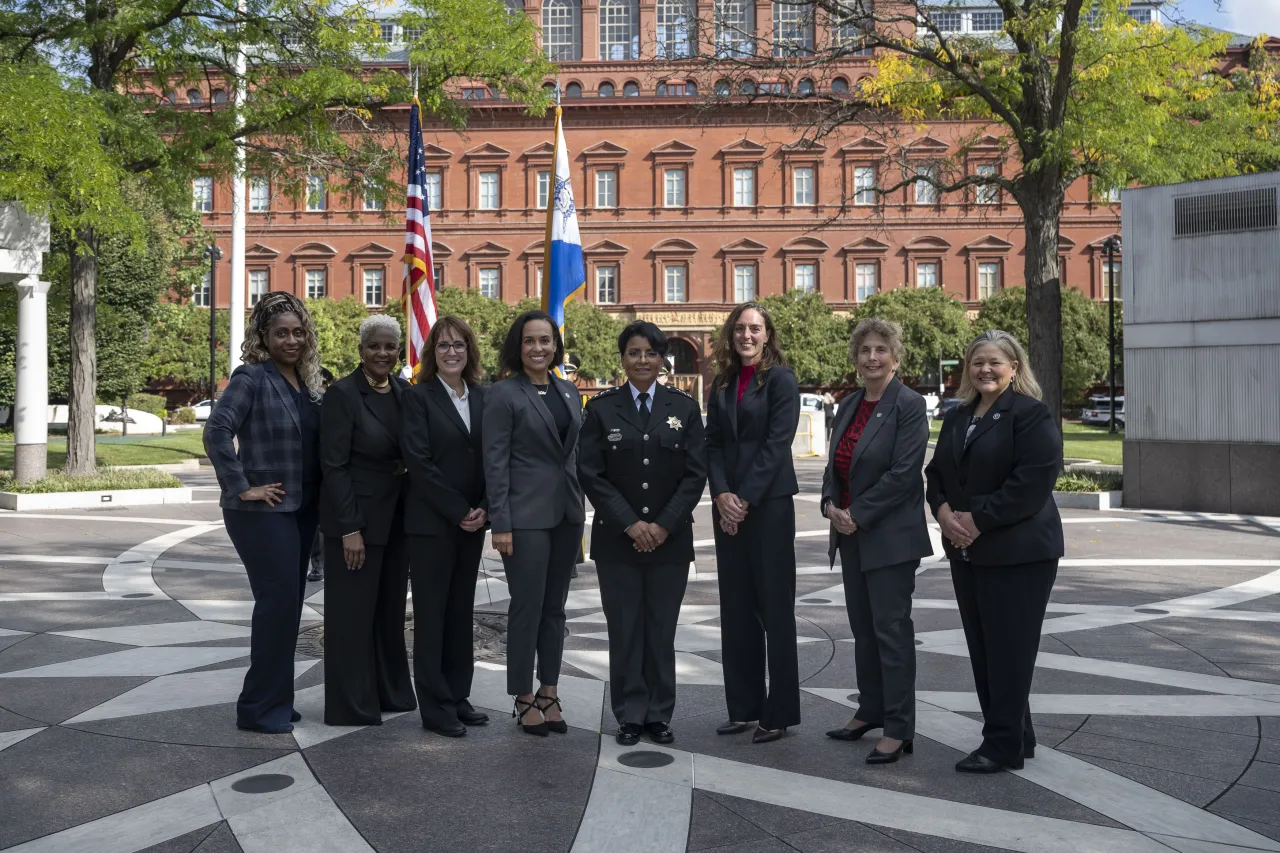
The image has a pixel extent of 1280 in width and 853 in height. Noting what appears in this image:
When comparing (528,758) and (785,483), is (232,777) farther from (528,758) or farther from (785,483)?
(785,483)

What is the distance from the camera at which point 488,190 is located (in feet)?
203

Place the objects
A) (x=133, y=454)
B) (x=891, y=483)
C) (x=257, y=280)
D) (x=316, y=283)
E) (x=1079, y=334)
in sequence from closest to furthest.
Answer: (x=891, y=483) < (x=133, y=454) < (x=1079, y=334) < (x=316, y=283) < (x=257, y=280)

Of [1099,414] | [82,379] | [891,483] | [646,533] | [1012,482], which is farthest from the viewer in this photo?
[1099,414]

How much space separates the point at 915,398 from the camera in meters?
5.36

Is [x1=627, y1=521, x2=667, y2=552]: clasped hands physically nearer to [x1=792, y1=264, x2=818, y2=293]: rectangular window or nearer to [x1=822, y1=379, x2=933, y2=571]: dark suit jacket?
[x1=822, y1=379, x2=933, y2=571]: dark suit jacket

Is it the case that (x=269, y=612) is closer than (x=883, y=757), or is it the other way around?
(x=883, y=757)

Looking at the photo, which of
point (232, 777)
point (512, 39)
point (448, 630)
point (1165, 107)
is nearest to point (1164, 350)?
point (1165, 107)

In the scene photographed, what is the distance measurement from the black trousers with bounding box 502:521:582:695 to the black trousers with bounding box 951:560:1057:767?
189cm

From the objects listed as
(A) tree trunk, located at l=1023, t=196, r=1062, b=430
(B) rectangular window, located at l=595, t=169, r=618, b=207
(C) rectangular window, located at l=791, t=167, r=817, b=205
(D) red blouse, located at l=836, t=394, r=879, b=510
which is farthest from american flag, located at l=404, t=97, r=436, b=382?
(C) rectangular window, located at l=791, t=167, r=817, b=205

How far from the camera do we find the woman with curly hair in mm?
5422

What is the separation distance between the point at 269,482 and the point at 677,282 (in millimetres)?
Answer: 56936

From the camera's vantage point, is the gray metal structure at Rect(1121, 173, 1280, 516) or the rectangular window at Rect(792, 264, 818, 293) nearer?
the gray metal structure at Rect(1121, 173, 1280, 516)

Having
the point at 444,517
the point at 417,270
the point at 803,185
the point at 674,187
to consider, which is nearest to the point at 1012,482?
the point at 444,517

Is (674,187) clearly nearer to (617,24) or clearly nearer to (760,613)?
(617,24)
